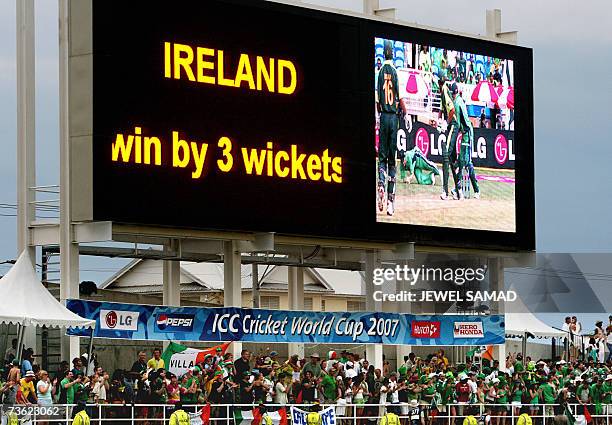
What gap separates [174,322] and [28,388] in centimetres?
690

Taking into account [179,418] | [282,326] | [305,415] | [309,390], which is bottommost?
[305,415]

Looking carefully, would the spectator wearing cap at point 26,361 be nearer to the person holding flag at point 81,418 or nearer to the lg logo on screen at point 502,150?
the person holding flag at point 81,418

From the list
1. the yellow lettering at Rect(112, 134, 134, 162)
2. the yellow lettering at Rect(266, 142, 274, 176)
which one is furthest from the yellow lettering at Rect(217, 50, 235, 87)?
the yellow lettering at Rect(112, 134, 134, 162)

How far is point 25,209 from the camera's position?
3866 centimetres

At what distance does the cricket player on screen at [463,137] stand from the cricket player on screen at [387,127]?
223 centimetres

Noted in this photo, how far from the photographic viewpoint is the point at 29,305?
1373 inches

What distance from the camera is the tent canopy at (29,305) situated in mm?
34344

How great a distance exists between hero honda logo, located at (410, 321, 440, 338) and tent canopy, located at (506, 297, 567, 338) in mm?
5575

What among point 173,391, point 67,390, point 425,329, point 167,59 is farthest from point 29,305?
point 425,329

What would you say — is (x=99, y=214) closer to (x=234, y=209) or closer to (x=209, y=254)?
(x=234, y=209)

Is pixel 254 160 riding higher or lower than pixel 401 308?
higher

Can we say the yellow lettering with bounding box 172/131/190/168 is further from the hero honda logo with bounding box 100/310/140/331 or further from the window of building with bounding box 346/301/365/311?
the window of building with bounding box 346/301/365/311

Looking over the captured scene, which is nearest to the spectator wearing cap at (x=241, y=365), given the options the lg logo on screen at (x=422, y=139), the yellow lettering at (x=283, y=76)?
the yellow lettering at (x=283, y=76)

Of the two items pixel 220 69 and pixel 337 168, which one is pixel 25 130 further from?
pixel 337 168
